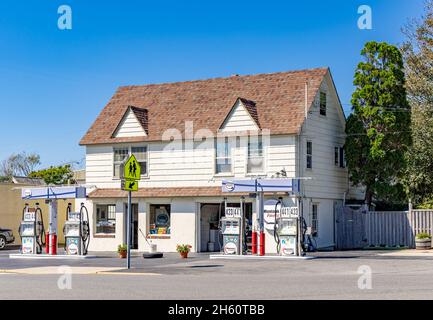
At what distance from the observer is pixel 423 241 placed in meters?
34.0

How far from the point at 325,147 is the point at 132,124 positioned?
9843 millimetres

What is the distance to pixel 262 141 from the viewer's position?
35125 mm

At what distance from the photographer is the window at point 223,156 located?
1416 inches

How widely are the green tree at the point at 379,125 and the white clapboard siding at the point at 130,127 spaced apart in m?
10.6

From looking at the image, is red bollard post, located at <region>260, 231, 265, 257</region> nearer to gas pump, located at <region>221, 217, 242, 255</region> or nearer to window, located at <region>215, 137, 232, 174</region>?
gas pump, located at <region>221, 217, 242, 255</region>

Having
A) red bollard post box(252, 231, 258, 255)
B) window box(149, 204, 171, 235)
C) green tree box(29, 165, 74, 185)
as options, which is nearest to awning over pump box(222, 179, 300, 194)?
red bollard post box(252, 231, 258, 255)

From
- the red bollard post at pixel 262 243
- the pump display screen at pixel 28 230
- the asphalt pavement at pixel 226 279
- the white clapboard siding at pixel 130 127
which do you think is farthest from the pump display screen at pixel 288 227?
the pump display screen at pixel 28 230

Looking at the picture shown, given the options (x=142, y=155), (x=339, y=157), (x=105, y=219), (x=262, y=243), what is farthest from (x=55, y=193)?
(x=339, y=157)

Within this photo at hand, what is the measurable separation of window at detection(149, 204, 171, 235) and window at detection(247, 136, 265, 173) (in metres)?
4.96

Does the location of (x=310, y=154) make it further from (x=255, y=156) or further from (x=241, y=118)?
(x=241, y=118)

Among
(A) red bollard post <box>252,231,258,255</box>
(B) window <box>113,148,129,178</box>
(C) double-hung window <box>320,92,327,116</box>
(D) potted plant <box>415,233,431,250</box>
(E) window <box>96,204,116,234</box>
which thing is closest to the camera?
(A) red bollard post <box>252,231,258,255</box>

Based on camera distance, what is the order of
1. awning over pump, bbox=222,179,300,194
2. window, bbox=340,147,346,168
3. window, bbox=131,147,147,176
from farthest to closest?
window, bbox=340,147,346,168
window, bbox=131,147,147,176
awning over pump, bbox=222,179,300,194

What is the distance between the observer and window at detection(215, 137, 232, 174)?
3597 centimetres

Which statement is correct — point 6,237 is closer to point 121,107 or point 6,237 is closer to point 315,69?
point 121,107
